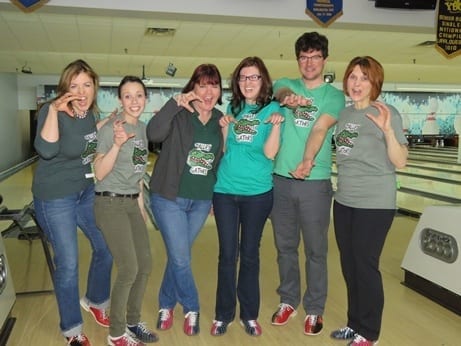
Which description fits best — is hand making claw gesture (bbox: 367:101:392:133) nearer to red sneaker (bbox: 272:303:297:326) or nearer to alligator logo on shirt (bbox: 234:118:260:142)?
alligator logo on shirt (bbox: 234:118:260:142)

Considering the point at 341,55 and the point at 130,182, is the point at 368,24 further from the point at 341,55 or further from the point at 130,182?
the point at 341,55

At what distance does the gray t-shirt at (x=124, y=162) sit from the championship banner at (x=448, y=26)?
4.57m

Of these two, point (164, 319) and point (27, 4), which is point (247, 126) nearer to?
point (164, 319)

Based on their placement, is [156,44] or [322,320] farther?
[156,44]

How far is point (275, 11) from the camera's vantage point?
17.5 feet

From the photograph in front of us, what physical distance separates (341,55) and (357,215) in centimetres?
886

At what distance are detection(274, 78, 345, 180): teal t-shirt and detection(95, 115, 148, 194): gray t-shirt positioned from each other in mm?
772

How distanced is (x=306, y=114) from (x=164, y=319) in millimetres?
1387

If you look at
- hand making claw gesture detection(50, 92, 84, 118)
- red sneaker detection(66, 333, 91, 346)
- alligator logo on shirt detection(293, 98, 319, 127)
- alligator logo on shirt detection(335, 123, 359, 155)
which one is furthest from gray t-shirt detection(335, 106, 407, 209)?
red sneaker detection(66, 333, 91, 346)

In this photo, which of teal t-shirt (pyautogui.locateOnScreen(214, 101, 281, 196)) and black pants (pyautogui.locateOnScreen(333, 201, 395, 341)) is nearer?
black pants (pyautogui.locateOnScreen(333, 201, 395, 341))

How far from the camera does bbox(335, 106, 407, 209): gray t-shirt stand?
2311mm

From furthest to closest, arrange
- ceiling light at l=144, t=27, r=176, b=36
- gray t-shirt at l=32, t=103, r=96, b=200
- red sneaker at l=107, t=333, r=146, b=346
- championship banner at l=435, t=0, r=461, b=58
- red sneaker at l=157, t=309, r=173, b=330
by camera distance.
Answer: ceiling light at l=144, t=27, r=176, b=36
championship banner at l=435, t=0, r=461, b=58
red sneaker at l=157, t=309, r=173, b=330
red sneaker at l=107, t=333, r=146, b=346
gray t-shirt at l=32, t=103, r=96, b=200

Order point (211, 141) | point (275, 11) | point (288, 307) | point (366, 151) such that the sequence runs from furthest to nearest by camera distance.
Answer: point (275, 11) < point (288, 307) < point (211, 141) < point (366, 151)

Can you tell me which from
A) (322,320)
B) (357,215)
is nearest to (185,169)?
(357,215)
